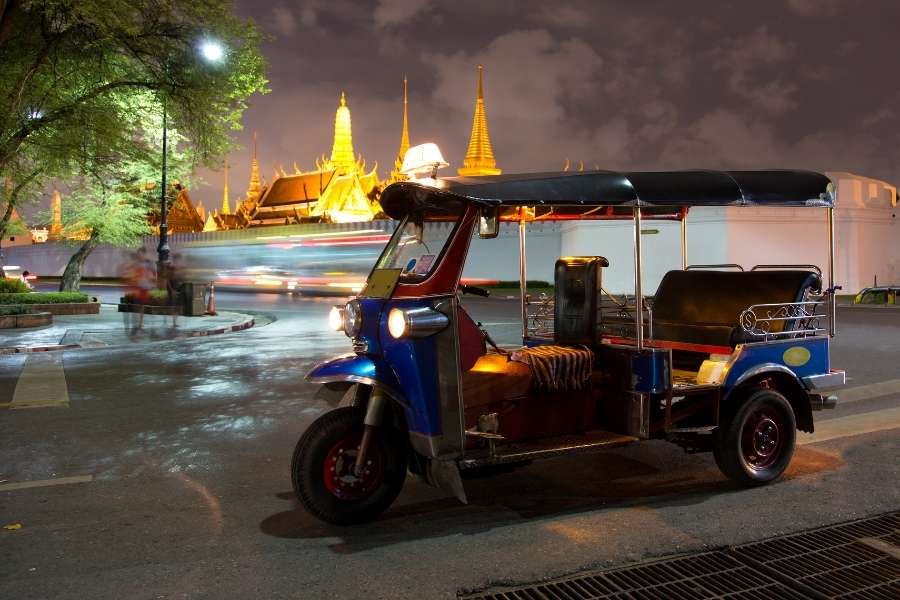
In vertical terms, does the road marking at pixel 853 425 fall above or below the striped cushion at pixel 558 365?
below

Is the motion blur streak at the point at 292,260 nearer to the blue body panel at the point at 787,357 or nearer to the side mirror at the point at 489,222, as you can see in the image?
the blue body panel at the point at 787,357

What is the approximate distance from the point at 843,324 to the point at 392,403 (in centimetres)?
1810

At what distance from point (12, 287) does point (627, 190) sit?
82.0 ft

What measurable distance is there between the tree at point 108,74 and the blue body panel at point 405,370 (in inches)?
491

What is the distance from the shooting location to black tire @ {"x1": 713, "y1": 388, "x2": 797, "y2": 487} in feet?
17.4

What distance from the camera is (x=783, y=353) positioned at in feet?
19.0

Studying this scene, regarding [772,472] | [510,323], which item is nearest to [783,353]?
[772,472]

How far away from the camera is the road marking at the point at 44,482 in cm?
552

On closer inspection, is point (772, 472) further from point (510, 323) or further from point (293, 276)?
point (293, 276)

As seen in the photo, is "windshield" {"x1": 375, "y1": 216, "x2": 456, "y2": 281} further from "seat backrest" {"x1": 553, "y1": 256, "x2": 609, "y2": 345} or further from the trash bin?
the trash bin

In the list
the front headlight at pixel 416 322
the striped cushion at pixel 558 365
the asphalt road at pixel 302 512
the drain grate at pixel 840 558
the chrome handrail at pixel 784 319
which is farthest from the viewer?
the chrome handrail at pixel 784 319

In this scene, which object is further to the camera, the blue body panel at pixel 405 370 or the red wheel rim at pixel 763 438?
the red wheel rim at pixel 763 438

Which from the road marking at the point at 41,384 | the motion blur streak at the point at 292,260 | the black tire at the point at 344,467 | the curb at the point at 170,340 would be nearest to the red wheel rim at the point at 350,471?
the black tire at the point at 344,467

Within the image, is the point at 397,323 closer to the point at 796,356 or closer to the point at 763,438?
the point at 763,438
